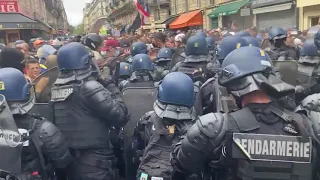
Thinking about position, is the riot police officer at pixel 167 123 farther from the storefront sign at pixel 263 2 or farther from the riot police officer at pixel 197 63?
the storefront sign at pixel 263 2

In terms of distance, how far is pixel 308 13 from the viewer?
611 inches

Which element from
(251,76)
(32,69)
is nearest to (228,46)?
(251,76)

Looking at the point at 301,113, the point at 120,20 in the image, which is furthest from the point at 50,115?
the point at 120,20

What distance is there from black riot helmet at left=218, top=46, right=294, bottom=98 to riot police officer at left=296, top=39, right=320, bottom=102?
1853 millimetres

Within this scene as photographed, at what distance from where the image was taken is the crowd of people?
220 centimetres

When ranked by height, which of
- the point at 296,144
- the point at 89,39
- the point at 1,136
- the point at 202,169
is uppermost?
the point at 89,39

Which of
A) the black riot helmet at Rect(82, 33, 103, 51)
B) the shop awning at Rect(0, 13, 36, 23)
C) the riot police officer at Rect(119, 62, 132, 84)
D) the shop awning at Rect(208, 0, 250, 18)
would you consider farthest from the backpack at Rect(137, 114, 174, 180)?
the shop awning at Rect(0, 13, 36, 23)

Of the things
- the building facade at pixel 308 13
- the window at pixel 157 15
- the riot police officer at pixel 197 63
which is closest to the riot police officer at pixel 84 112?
the riot police officer at pixel 197 63

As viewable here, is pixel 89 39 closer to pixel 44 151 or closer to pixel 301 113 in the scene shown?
pixel 44 151

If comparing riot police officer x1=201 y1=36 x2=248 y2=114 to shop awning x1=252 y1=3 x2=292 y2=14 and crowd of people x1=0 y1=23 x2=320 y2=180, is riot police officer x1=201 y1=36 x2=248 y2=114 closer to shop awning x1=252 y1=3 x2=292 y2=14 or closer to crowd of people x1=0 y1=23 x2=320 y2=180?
crowd of people x1=0 y1=23 x2=320 y2=180

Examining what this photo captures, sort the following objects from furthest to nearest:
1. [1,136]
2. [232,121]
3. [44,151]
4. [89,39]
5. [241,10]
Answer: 1. [241,10]
2. [89,39]
3. [44,151]
4. [232,121]
5. [1,136]

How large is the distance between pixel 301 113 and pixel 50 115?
245cm

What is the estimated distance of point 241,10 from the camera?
2005 centimetres

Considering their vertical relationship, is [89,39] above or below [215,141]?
above
